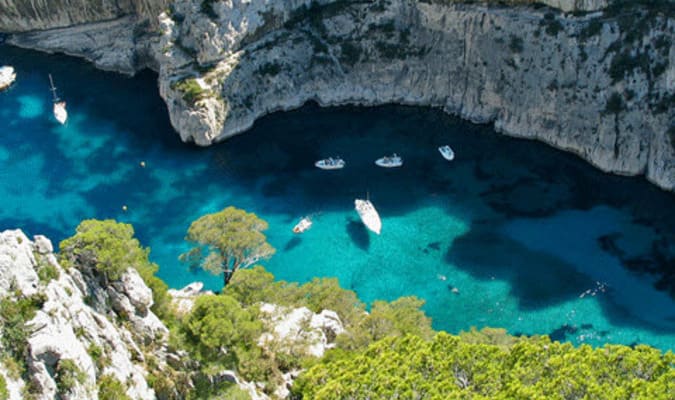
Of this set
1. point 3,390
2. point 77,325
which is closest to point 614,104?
point 77,325

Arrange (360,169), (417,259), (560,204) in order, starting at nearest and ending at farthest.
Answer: (417,259), (560,204), (360,169)

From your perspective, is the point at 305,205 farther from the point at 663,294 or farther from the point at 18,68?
the point at 18,68

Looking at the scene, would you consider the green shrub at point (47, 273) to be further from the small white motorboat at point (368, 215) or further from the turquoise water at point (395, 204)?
the small white motorboat at point (368, 215)

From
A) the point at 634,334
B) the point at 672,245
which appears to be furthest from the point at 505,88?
the point at 634,334

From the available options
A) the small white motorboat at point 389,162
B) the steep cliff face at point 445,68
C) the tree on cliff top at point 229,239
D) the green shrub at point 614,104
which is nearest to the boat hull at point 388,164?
the small white motorboat at point 389,162

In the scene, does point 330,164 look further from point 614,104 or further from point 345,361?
point 345,361

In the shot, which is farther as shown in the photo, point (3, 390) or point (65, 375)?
point (65, 375)
